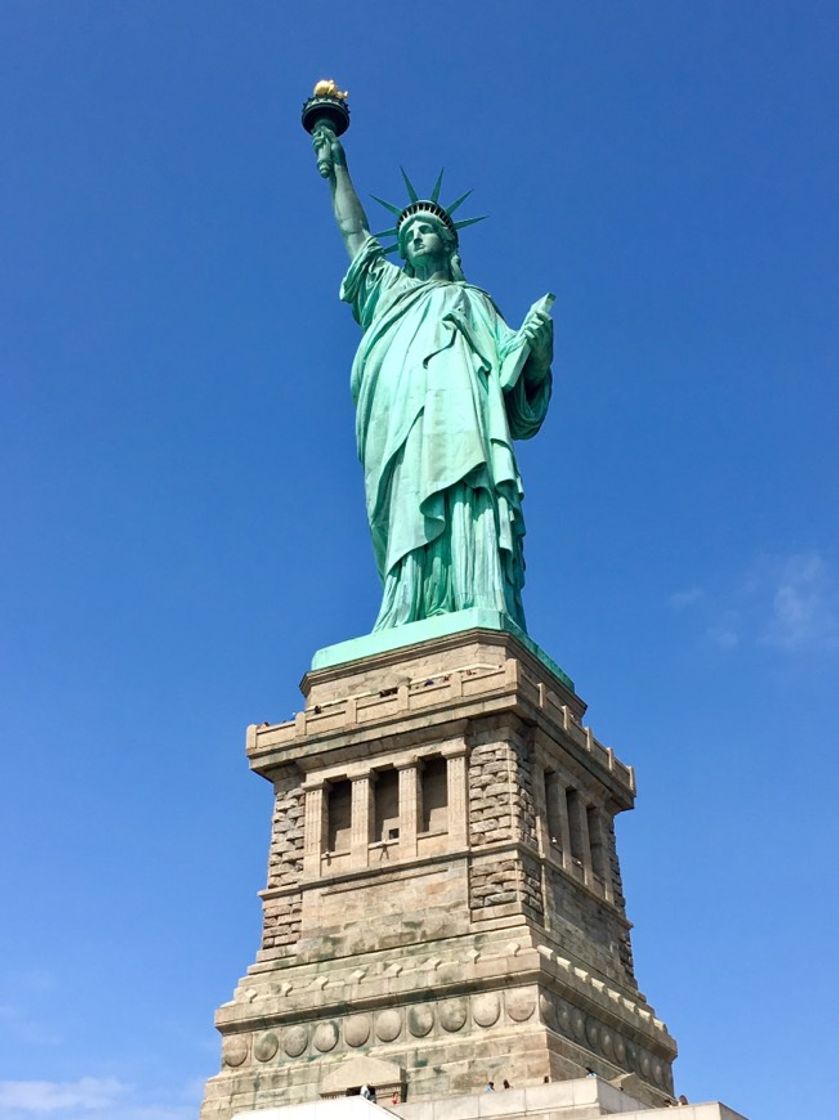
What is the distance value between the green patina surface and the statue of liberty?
541 millimetres

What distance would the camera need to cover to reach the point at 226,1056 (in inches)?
965

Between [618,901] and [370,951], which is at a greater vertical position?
[618,901]

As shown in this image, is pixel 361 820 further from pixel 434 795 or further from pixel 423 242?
pixel 423 242

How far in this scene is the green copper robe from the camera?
29.3 metres

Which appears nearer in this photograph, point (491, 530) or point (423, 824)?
point (423, 824)

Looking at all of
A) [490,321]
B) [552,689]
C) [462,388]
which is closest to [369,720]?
[552,689]

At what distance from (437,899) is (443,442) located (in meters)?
10.3

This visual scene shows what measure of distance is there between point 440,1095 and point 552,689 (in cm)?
898

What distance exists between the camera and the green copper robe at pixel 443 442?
29344 mm

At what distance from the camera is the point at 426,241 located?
35156mm

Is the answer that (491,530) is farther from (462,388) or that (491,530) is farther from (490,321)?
(490,321)

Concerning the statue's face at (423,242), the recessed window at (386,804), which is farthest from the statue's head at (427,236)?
the recessed window at (386,804)

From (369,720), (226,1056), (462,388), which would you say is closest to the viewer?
(226,1056)

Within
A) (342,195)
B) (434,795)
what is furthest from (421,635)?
(342,195)
